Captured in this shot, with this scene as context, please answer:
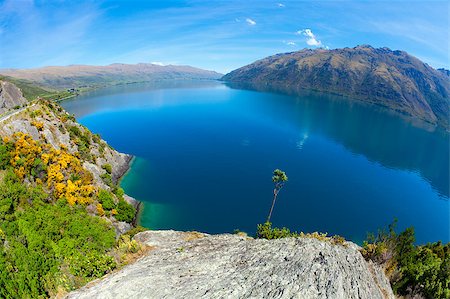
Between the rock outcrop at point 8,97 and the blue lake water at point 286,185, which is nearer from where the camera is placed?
the blue lake water at point 286,185

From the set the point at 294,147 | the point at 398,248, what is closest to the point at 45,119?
the point at 398,248

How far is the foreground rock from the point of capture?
64.8 feet

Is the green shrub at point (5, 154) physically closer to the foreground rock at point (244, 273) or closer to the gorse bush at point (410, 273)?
the foreground rock at point (244, 273)

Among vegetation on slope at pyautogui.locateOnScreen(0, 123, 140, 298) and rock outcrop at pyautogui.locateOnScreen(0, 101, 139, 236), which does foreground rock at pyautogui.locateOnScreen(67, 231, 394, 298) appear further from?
rock outcrop at pyautogui.locateOnScreen(0, 101, 139, 236)

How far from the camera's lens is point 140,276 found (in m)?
22.6

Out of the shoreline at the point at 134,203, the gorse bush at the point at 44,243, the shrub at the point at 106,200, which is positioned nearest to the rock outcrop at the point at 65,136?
the shoreline at the point at 134,203

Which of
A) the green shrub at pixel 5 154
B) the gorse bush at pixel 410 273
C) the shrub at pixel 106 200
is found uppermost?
the green shrub at pixel 5 154

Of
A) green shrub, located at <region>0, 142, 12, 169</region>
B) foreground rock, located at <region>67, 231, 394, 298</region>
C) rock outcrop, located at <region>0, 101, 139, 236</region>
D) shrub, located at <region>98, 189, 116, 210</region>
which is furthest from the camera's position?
shrub, located at <region>98, 189, 116, 210</region>

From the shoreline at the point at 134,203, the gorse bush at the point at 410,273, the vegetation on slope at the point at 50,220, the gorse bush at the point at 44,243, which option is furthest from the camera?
the shoreline at the point at 134,203

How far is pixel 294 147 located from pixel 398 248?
131m

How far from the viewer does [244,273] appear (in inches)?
861

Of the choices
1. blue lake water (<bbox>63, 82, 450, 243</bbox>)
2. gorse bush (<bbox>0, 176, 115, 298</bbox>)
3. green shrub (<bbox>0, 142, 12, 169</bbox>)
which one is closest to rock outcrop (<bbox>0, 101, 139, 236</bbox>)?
green shrub (<bbox>0, 142, 12, 169</bbox>)

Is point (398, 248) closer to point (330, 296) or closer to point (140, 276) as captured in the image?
point (330, 296)

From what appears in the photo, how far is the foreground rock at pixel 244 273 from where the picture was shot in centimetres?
1977
